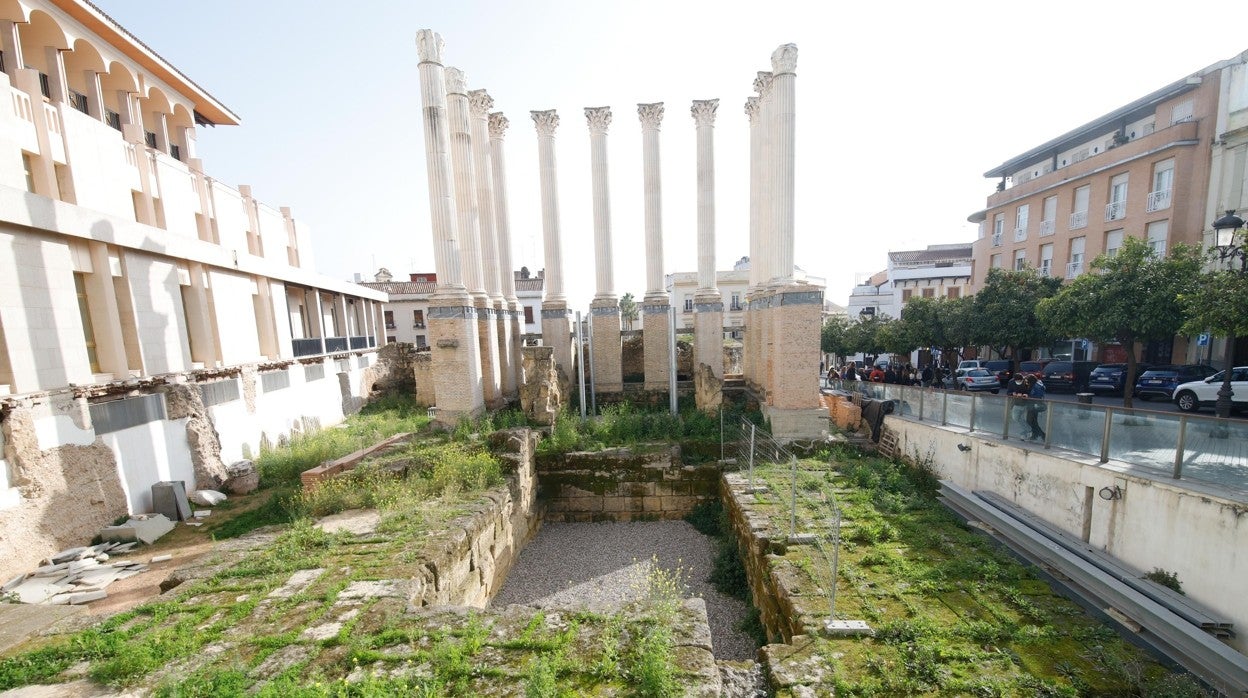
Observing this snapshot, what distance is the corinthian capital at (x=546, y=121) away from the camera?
13984 mm

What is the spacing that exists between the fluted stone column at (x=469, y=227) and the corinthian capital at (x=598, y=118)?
11.9 ft

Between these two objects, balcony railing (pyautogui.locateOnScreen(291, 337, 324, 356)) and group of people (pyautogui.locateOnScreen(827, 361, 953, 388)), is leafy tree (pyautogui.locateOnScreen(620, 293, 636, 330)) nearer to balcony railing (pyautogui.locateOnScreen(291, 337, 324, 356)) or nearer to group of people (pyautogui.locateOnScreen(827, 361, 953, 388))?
group of people (pyautogui.locateOnScreen(827, 361, 953, 388))

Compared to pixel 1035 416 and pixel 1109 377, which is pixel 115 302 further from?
pixel 1109 377

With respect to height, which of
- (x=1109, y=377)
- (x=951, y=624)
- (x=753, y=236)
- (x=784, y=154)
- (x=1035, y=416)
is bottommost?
(x=951, y=624)

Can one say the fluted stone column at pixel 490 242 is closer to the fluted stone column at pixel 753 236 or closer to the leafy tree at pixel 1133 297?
the fluted stone column at pixel 753 236

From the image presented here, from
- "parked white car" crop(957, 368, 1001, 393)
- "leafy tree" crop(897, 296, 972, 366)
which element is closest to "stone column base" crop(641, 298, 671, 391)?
"parked white car" crop(957, 368, 1001, 393)

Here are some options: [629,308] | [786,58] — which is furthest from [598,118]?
[629,308]

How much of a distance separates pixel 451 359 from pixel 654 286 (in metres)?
6.40

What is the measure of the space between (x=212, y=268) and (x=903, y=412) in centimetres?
1901

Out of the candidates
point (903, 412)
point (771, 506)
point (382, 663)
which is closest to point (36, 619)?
point (382, 663)

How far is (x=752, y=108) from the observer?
13.9 metres

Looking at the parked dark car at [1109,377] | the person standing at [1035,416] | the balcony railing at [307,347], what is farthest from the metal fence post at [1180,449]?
the balcony railing at [307,347]

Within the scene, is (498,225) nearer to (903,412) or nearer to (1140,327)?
(903,412)

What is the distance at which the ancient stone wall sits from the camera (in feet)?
21.4
